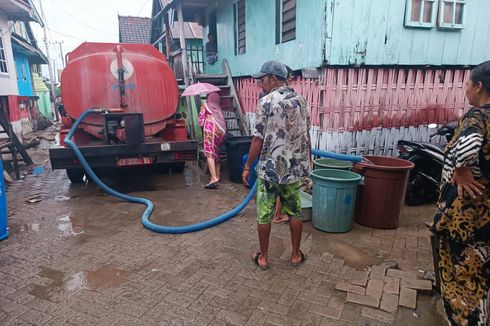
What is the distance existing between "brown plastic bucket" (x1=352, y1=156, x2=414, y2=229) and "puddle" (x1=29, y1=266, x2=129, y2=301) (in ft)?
9.20

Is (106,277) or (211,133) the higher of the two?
(211,133)

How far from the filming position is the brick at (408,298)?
2.52 m

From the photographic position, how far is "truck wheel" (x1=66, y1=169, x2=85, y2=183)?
588 centimetres

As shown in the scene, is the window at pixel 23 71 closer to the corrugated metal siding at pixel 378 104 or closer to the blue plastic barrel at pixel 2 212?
the blue plastic barrel at pixel 2 212

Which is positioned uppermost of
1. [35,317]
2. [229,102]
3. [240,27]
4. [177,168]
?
[240,27]

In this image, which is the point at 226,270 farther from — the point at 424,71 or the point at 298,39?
the point at 424,71

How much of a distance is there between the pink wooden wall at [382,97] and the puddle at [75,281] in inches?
146

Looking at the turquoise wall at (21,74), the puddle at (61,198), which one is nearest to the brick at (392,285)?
the puddle at (61,198)

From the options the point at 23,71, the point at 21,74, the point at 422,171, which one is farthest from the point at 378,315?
the point at 23,71

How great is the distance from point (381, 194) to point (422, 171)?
53.3 inches

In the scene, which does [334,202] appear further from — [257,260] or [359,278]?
[257,260]

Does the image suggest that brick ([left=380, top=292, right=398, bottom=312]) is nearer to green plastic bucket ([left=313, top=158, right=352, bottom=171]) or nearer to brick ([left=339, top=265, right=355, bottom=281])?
brick ([left=339, top=265, right=355, bottom=281])

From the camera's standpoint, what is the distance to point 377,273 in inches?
117

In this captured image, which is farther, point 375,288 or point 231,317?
point 375,288
